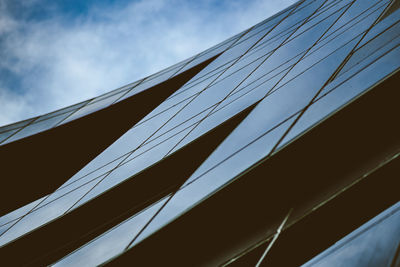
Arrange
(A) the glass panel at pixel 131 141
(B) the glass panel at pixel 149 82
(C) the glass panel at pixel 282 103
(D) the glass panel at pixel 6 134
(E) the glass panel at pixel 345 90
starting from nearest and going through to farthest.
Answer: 1. (E) the glass panel at pixel 345 90
2. (C) the glass panel at pixel 282 103
3. (A) the glass panel at pixel 131 141
4. (D) the glass panel at pixel 6 134
5. (B) the glass panel at pixel 149 82

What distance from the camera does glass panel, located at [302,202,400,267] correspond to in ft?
11.0

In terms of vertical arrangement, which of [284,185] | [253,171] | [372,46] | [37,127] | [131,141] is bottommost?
[284,185]

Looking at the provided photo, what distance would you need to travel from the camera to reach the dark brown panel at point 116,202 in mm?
9086

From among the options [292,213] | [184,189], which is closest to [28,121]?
[184,189]

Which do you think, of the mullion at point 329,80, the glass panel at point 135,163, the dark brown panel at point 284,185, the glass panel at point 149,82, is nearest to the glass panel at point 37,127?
the glass panel at point 149,82

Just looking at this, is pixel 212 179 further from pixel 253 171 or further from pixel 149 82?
pixel 149 82

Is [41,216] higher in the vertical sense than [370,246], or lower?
higher

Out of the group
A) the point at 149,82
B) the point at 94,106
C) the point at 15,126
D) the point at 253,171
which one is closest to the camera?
the point at 253,171

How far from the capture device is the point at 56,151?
16.5m

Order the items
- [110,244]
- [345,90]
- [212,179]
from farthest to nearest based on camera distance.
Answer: [110,244], [212,179], [345,90]

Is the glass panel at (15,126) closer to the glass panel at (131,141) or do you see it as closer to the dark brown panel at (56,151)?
the dark brown panel at (56,151)

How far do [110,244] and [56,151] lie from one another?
33.7 ft

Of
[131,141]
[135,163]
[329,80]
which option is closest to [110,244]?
[135,163]

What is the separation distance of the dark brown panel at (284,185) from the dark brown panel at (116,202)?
3.12m
